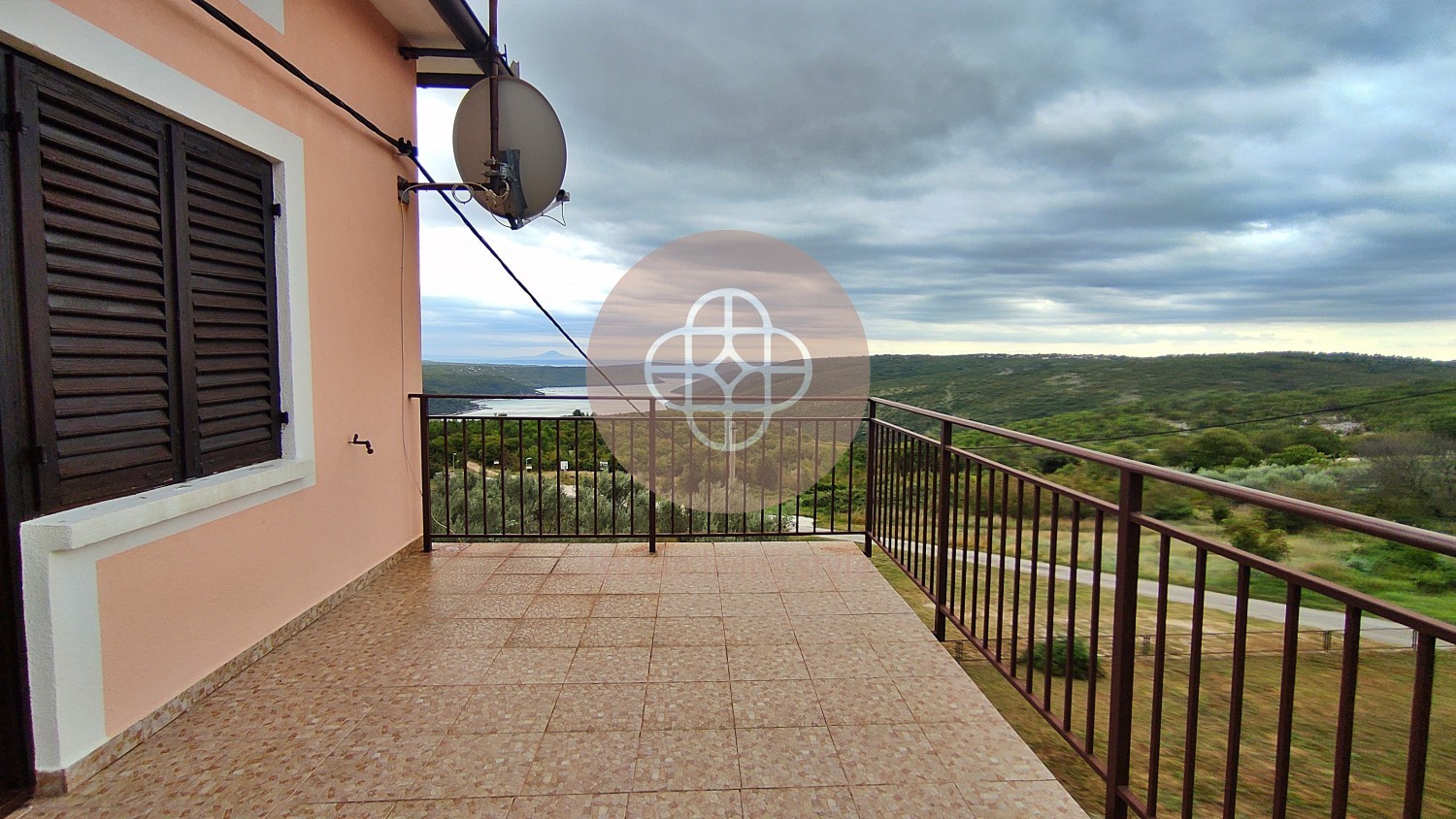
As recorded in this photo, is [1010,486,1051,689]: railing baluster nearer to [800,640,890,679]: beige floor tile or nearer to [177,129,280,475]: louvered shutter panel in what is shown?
[800,640,890,679]: beige floor tile

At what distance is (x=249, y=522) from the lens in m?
2.28

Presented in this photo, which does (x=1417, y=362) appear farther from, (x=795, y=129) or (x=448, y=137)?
(x=448, y=137)

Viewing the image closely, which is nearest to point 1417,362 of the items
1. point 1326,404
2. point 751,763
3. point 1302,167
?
point 1326,404

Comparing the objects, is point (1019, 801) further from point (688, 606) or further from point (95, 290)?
point (95, 290)

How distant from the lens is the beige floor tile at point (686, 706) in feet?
6.35

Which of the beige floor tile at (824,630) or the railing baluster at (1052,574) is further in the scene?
the beige floor tile at (824,630)

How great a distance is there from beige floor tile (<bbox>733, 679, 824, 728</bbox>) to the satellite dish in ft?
9.13

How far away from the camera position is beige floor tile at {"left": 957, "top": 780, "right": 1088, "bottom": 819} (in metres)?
1.54

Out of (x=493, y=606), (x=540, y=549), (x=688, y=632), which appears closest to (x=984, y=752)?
(x=688, y=632)

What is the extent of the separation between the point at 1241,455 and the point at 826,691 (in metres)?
18.6

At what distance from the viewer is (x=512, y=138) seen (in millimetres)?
3232

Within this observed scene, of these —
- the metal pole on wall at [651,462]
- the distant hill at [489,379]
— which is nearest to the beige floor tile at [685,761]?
the metal pole on wall at [651,462]

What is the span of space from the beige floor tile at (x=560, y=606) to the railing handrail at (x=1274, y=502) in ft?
7.11

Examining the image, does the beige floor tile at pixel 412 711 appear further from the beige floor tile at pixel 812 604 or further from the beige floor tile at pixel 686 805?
the beige floor tile at pixel 812 604
